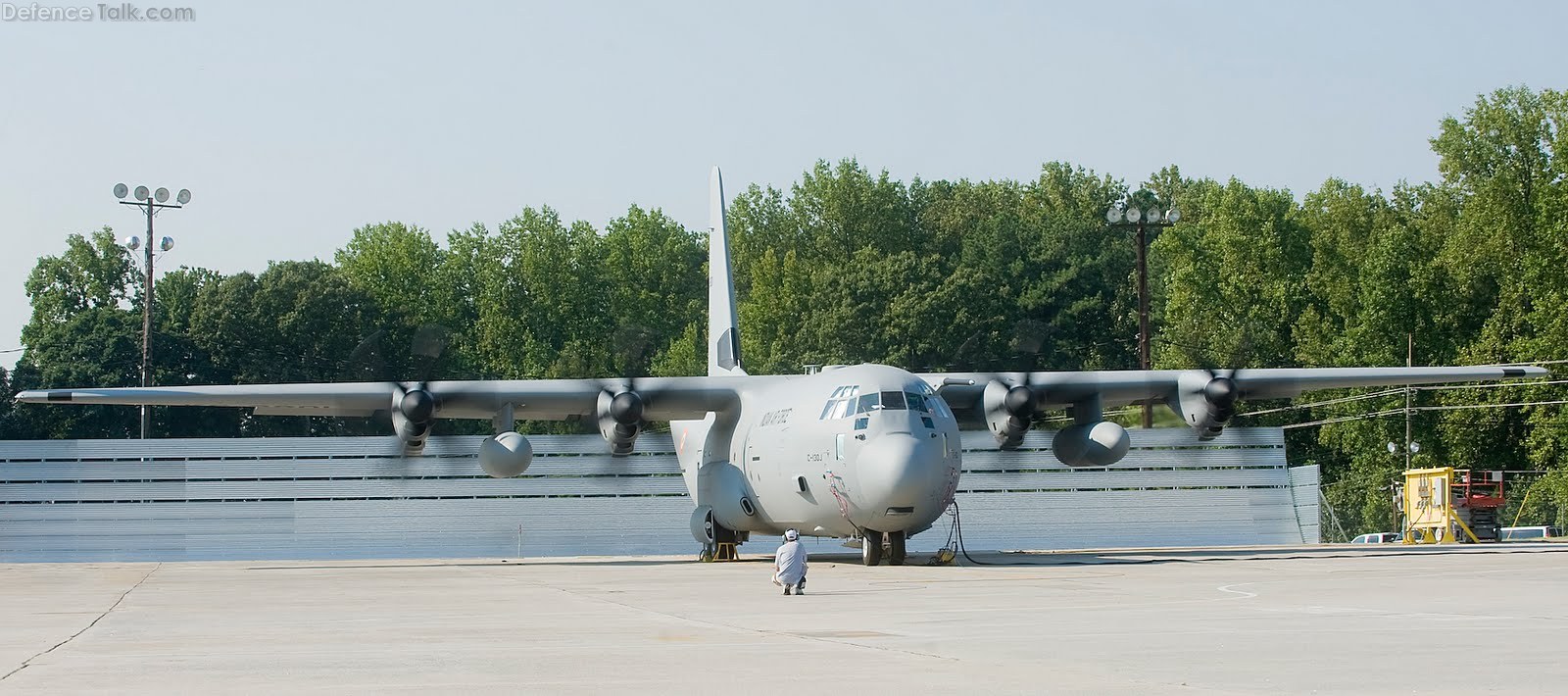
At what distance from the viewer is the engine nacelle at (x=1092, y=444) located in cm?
3072

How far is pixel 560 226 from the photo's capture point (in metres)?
A: 94.9

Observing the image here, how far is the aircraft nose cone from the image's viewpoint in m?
25.7

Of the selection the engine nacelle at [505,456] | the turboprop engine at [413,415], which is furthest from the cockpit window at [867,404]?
the turboprop engine at [413,415]

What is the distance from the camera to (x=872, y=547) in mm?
28484

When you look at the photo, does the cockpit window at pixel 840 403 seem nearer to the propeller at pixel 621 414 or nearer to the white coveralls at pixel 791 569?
the propeller at pixel 621 414

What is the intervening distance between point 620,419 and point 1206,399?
10985 mm

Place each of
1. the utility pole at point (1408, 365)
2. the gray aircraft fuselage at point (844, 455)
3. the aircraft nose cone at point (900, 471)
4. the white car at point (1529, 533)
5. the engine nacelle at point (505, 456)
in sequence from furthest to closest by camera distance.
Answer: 1. the utility pole at point (1408, 365)
2. the white car at point (1529, 533)
3. the engine nacelle at point (505, 456)
4. the gray aircraft fuselage at point (844, 455)
5. the aircraft nose cone at point (900, 471)

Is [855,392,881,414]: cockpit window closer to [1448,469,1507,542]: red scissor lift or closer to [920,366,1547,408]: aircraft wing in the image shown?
[920,366,1547,408]: aircraft wing

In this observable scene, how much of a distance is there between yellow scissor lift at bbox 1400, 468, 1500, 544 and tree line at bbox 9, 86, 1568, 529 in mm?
12727

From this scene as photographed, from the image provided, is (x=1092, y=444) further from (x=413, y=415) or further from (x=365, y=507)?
(x=365, y=507)

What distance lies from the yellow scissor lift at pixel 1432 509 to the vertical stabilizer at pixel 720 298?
63.2 feet

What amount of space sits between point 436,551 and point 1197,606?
115 feet

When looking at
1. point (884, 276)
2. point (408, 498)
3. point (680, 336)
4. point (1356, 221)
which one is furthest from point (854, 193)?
point (408, 498)

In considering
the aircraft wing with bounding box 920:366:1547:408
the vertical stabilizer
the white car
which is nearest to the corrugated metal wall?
the white car
